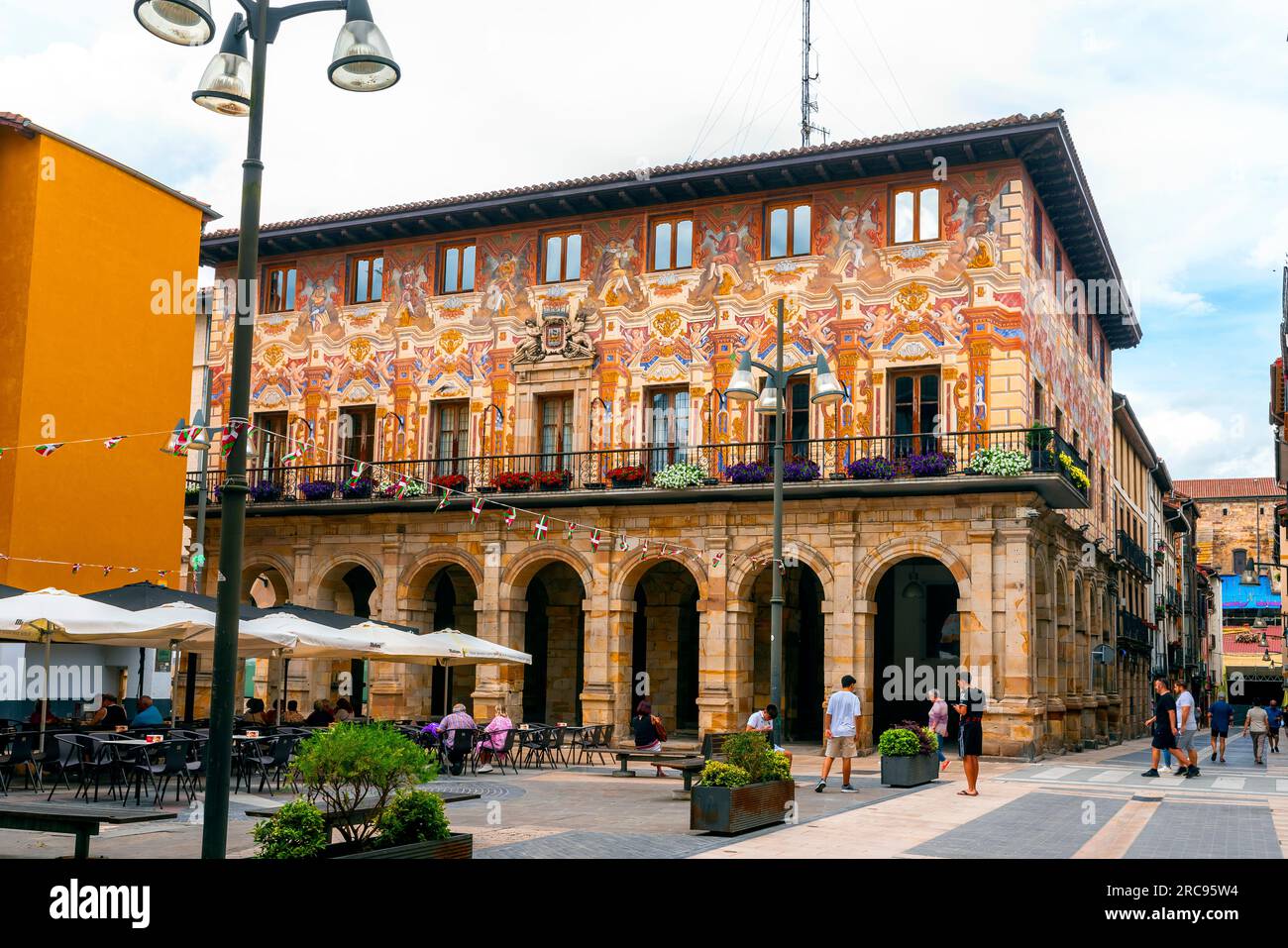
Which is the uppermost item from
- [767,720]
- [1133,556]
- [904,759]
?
[1133,556]

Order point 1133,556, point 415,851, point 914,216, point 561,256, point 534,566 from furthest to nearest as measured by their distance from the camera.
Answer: point 1133,556 → point 561,256 → point 534,566 → point 914,216 → point 415,851

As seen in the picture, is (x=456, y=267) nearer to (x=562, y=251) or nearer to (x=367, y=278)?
(x=367, y=278)

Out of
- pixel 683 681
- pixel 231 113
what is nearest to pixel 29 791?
pixel 231 113

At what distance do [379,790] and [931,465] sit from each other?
64.8ft

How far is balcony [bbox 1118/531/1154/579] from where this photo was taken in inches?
1690

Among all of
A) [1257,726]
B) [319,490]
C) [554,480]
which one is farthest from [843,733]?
[319,490]

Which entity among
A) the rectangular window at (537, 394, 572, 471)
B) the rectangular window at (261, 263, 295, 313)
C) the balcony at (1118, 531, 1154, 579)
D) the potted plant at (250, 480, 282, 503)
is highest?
the rectangular window at (261, 263, 295, 313)

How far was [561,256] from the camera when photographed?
1286 inches

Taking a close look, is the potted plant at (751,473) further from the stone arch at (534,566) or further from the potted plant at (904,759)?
the potted plant at (904,759)

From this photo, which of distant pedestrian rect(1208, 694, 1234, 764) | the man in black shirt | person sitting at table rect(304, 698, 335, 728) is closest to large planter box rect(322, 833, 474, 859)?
person sitting at table rect(304, 698, 335, 728)

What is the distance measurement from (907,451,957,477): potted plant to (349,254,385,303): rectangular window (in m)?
15.3

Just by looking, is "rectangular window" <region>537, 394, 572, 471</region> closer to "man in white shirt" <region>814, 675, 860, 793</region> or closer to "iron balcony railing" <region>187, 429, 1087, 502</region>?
"iron balcony railing" <region>187, 429, 1087, 502</region>

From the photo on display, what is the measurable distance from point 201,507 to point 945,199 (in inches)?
732
